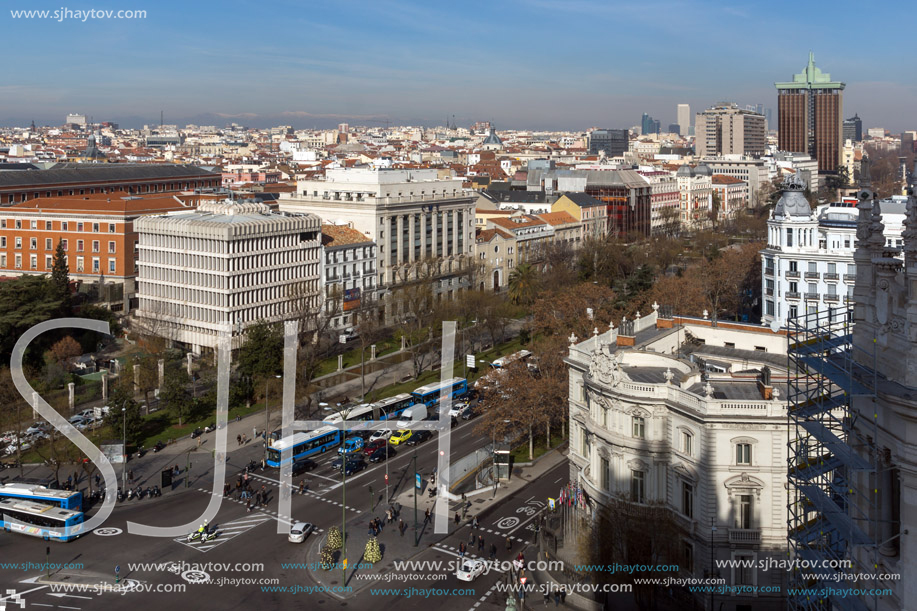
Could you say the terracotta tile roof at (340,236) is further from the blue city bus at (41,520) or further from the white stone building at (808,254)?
the blue city bus at (41,520)

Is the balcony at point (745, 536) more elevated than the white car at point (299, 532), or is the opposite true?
the balcony at point (745, 536)

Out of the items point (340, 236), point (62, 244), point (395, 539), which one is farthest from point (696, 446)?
point (62, 244)

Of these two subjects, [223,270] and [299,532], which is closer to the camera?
[299,532]

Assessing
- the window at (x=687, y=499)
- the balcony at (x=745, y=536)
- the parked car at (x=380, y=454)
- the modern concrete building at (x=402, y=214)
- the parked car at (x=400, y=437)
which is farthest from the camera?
the modern concrete building at (x=402, y=214)

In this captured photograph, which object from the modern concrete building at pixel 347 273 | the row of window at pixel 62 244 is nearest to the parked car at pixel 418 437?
the modern concrete building at pixel 347 273

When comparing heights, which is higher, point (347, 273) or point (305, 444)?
point (347, 273)

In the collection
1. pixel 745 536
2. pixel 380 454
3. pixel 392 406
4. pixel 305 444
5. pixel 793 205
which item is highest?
pixel 793 205

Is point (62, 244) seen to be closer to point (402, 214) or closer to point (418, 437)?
point (402, 214)
